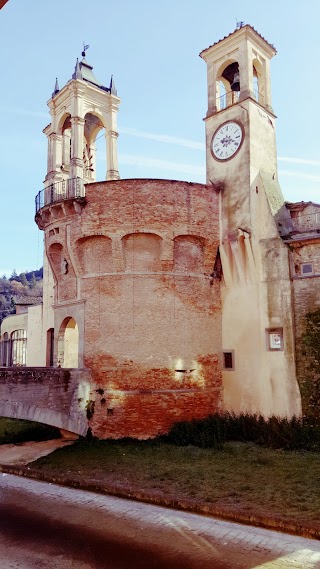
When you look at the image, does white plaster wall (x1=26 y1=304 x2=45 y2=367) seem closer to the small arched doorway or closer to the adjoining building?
the small arched doorway

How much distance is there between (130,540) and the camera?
9.20 m

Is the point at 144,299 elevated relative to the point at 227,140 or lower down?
lower down

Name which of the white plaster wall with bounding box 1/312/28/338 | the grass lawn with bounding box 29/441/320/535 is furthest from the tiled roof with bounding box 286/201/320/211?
the white plaster wall with bounding box 1/312/28/338

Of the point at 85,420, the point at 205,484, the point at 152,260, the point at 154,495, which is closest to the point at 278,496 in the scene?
the point at 205,484

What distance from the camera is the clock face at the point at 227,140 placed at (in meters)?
20.9

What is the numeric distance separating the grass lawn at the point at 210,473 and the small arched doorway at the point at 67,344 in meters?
4.53

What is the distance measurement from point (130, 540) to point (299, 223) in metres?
15.2

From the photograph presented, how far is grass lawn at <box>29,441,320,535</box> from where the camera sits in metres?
10.9

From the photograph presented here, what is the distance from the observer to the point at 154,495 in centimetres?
1165

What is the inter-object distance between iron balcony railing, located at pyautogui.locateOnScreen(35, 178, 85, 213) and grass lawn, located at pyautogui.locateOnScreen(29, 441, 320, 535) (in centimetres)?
1018

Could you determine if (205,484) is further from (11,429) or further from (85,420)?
(11,429)

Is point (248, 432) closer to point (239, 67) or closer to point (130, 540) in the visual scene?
point (130, 540)

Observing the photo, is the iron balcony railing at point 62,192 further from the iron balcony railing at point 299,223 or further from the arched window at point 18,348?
the arched window at point 18,348

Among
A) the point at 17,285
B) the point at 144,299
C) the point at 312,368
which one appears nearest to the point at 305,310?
the point at 312,368
